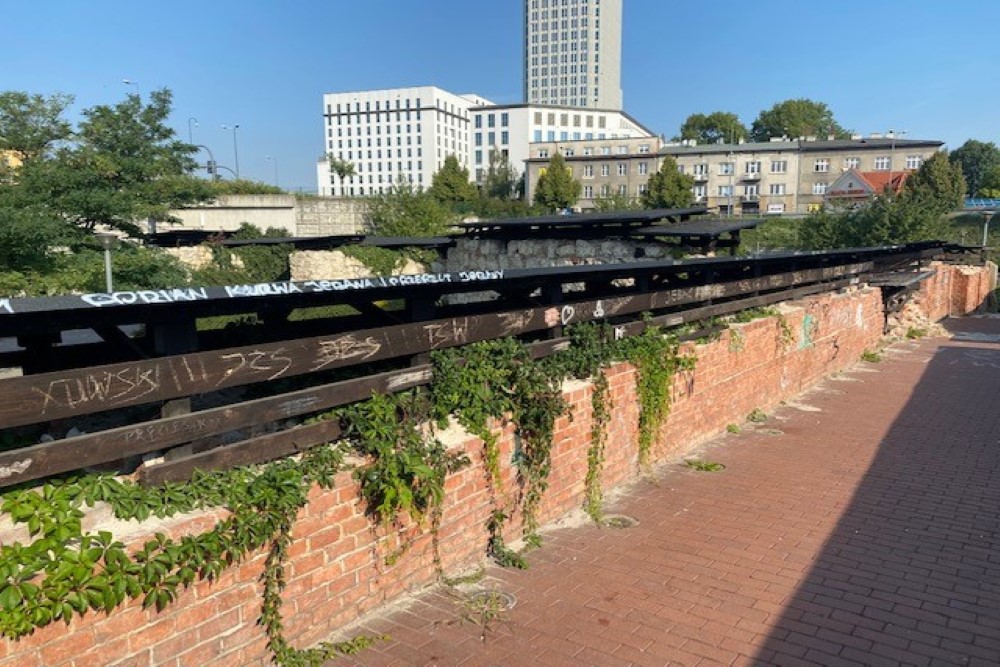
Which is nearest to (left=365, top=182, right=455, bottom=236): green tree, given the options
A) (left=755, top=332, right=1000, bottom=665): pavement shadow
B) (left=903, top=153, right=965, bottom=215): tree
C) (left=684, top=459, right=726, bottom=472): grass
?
(left=684, top=459, right=726, bottom=472): grass

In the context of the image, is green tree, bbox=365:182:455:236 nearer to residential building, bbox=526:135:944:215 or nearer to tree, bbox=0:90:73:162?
tree, bbox=0:90:73:162

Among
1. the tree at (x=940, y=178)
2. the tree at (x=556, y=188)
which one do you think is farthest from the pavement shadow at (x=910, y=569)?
the tree at (x=556, y=188)

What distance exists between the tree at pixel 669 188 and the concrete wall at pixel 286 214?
30915 mm

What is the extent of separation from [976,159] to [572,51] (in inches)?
2969

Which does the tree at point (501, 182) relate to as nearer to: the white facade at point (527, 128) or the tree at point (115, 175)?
the white facade at point (527, 128)

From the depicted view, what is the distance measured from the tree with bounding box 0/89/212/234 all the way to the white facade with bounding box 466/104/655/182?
83753 millimetres

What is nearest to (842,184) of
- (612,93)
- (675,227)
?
(675,227)

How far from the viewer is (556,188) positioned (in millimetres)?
70125

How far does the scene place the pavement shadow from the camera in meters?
3.97

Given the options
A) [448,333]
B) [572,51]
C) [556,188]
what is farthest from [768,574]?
[572,51]

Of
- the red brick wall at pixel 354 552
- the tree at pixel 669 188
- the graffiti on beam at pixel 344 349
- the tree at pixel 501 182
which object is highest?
the tree at pixel 501 182

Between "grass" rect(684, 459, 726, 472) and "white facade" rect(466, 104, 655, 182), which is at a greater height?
"white facade" rect(466, 104, 655, 182)

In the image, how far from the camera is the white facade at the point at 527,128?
108 m

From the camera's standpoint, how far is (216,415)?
3.44 m
